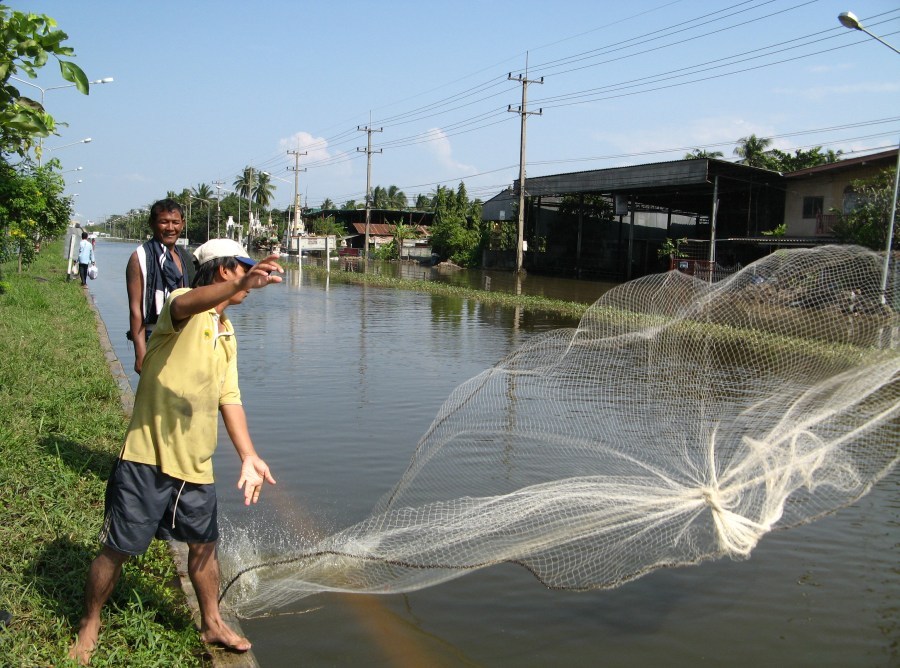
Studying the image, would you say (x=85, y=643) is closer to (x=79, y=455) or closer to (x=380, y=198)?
(x=79, y=455)

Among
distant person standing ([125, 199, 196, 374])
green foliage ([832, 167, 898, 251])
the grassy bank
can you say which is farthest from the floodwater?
green foliage ([832, 167, 898, 251])

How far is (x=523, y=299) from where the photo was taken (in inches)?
869

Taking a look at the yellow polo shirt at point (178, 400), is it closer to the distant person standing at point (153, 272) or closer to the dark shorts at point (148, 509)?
the dark shorts at point (148, 509)

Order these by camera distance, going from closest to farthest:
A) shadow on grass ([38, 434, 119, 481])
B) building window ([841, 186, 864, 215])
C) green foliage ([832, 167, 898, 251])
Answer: shadow on grass ([38, 434, 119, 481]) → green foliage ([832, 167, 898, 251]) → building window ([841, 186, 864, 215])

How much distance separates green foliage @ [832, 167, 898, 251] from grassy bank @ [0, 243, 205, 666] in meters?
18.8

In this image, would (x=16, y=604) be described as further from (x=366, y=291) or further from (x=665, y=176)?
(x=665, y=176)

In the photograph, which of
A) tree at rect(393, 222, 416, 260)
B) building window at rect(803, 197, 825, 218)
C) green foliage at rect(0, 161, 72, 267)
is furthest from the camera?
tree at rect(393, 222, 416, 260)

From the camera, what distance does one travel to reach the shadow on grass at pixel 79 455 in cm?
497

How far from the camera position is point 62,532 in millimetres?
3961

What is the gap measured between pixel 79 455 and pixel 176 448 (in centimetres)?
264

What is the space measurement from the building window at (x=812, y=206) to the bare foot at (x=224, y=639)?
84.6ft

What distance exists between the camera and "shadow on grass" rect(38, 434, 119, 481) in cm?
497

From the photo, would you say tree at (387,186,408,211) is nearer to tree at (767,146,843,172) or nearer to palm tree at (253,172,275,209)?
palm tree at (253,172,275,209)

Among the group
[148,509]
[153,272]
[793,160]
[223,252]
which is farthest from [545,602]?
[793,160]
